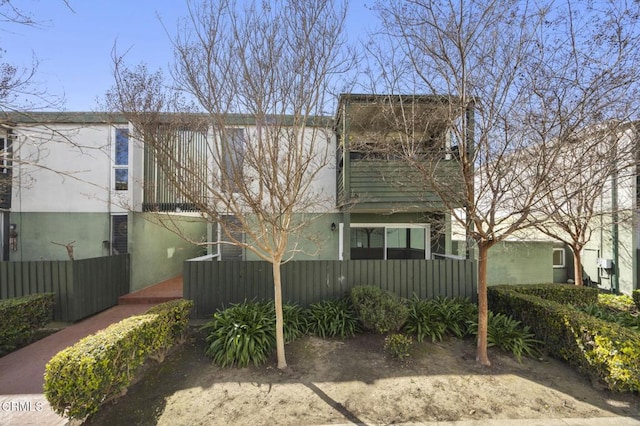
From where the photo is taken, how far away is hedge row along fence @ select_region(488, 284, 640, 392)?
3.58 metres

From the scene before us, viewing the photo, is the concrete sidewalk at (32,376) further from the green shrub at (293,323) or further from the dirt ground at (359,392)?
the green shrub at (293,323)

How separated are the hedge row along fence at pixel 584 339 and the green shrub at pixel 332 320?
3.31m

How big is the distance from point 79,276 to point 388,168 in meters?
8.00

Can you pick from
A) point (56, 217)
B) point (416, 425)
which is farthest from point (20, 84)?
point (416, 425)

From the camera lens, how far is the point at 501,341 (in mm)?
4891

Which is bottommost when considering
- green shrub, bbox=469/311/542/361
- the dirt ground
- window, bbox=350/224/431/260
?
the dirt ground

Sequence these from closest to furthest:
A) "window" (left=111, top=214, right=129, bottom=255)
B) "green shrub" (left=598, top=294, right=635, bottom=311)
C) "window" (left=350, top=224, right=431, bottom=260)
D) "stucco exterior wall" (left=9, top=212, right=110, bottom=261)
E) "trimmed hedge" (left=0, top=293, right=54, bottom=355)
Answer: "trimmed hedge" (left=0, top=293, right=54, bottom=355) < "green shrub" (left=598, top=294, right=635, bottom=311) < "stucco exterior wall" (left=9, top=212, right=110, bottom=261) < "window" (left=111, top=214, right=129, bottom=255) < "window" (left=350, top=224, right=431, bottom=260)

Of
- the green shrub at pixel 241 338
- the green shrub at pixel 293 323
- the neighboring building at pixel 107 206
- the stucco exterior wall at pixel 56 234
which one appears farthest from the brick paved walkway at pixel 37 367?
the green shrub at pixel 293 323

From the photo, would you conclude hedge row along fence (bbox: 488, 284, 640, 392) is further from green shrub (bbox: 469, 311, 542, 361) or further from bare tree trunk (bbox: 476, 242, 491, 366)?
bare tree trunk (bbox: 476, 242, 491, 366)

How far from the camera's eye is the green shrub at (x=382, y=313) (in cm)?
516

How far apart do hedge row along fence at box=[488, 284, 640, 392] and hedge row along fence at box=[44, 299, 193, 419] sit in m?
6.37

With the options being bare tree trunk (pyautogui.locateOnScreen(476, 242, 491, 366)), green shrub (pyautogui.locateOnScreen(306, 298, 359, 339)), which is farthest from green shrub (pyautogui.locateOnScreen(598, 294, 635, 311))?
green shrub (pyautogui.locateOnScreen(306, 298, 359, 339))

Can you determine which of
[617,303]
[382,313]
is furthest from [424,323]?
[617,303]

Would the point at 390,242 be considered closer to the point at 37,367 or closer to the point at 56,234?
the point at 37,367
